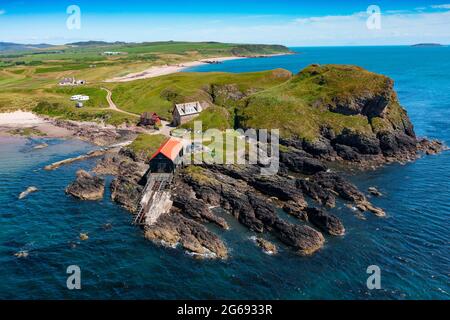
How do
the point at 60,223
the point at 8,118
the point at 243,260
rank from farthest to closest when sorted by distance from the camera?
the point at 8,118 → the point at 60,223 → the point at 243,260

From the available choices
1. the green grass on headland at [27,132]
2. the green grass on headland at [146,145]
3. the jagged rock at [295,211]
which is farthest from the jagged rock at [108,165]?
the green grass on headland at [27,132]

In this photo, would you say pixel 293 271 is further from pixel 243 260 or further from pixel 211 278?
pixel 211 278

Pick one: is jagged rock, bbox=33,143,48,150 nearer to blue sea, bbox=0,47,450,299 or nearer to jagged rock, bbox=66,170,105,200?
blue sea, bbox=0,47,450,299

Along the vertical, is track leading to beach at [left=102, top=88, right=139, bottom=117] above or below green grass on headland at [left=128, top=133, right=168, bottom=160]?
above

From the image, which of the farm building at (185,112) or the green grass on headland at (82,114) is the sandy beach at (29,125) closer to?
the green grass on headland at (82,114)

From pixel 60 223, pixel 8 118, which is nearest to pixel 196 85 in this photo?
pixel 8 118

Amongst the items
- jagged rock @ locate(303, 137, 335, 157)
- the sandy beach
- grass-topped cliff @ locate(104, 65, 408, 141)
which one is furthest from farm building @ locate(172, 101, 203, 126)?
jagged rock @ locate(303, 137, 335, 157)
